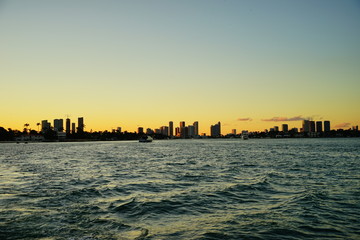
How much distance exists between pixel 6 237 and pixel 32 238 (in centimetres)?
105

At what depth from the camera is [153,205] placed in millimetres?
15961

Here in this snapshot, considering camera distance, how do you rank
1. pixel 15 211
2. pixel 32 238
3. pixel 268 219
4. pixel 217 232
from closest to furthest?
pixel 32 238 → pixel 217 232 → pixel 268 219 → pixel 15 211

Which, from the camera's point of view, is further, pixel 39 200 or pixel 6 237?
pixel 39 200

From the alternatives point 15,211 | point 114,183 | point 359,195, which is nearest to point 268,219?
point 359,195

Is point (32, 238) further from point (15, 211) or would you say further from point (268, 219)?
point (268, 219)

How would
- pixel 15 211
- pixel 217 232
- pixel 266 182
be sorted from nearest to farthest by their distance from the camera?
pixel 217 232, pixel 15 211, pixel 266 182

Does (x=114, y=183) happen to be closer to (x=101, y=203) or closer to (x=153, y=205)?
(x=101, y=203)

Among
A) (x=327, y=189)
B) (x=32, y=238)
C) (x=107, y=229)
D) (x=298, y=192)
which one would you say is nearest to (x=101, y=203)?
(x=107, y=229)

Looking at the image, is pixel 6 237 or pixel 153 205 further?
pixel 153 205

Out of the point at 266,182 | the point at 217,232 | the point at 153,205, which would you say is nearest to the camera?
the point at 217,232

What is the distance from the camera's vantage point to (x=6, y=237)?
1052 cm

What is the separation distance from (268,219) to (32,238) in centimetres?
960

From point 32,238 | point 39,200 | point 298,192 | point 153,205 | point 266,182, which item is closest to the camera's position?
point 32,238

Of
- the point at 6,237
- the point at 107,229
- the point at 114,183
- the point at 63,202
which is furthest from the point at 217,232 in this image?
the point at 114,183
